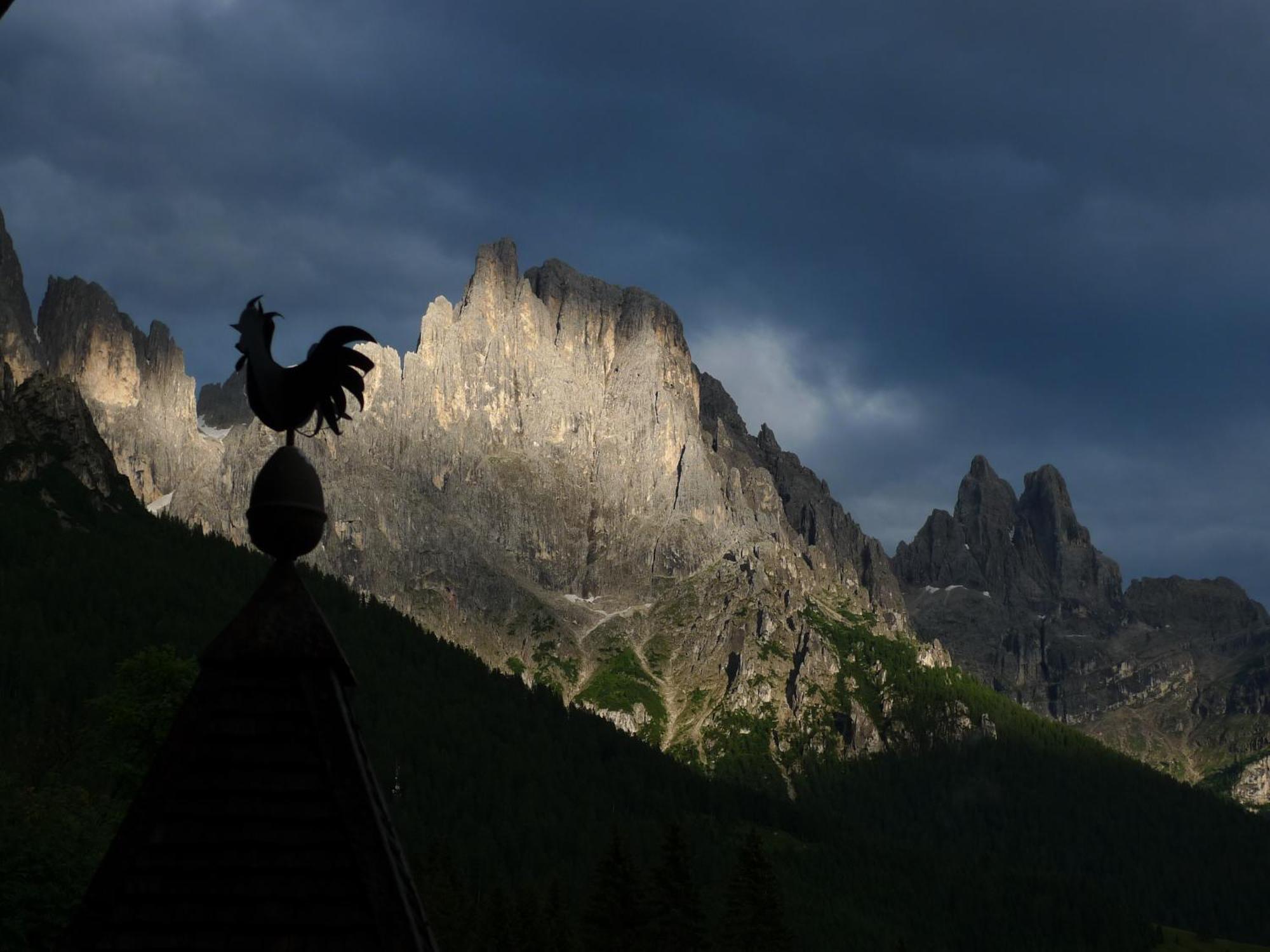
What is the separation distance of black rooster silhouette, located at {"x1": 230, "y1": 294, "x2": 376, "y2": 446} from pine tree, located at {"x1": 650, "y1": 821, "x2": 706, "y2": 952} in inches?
2920

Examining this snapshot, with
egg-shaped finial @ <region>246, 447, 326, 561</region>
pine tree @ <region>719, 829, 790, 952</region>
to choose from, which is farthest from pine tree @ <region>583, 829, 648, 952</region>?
egg-shaped finial @ <region>246, 447, 326, 561</region>

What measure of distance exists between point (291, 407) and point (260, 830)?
3.68 meters

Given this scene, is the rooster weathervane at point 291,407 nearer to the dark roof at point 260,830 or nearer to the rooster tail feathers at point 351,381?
the rooster tail feathers at point 351,381

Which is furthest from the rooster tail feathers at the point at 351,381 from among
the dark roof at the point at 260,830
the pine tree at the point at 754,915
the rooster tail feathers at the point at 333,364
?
the pine tree at the point at 754,915

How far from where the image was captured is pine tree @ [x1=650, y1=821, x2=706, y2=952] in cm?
8300

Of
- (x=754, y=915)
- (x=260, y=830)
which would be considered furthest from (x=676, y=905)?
(x=260, y=830)

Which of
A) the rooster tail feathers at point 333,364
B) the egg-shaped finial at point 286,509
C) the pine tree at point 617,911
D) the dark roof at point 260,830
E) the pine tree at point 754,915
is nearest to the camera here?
the dark roof at point 260,830

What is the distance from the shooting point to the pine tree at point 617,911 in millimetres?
84250

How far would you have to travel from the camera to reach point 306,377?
11.4 meters

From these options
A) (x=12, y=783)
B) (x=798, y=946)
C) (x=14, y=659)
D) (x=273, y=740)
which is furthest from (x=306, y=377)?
(x=14, y=659)

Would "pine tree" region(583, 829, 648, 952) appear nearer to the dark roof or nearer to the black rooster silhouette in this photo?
the black rooster silhouette

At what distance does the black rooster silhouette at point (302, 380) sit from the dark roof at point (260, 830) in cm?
199

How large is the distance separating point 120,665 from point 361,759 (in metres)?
49.5

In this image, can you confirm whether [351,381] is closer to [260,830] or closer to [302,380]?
[302,380]
